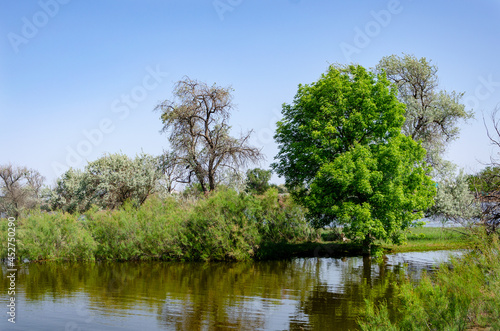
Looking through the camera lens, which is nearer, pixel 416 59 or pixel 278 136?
pixel 278 136

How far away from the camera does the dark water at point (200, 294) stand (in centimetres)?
1303

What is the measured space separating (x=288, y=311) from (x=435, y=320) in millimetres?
6170

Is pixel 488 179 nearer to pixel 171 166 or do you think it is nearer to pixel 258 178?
pixel 171 166

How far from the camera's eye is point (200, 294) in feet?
56.3

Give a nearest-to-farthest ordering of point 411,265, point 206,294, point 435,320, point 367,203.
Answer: point 435,320 < point 206,294 < point 411,265 < point 367,203

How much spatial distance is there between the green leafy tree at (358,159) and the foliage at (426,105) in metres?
9.89

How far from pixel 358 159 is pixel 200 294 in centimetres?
1284

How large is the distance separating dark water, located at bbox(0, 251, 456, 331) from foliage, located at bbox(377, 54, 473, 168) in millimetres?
14283

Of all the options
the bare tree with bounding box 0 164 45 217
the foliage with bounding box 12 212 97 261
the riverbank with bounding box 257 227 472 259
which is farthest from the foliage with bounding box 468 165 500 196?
the bare tree with bounding box 0 164 45 217

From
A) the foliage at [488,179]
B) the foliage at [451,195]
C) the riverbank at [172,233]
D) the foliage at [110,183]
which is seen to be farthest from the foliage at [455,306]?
the foliage at [110,183]

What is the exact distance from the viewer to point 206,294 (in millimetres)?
17188

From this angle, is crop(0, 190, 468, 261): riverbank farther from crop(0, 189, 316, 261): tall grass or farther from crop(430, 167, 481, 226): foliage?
crop(430, 167, 481, 226): foliage

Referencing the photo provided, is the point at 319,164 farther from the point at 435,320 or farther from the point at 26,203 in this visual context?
the point at 26,203

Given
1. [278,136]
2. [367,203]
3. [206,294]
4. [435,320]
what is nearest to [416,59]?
[278,136]
